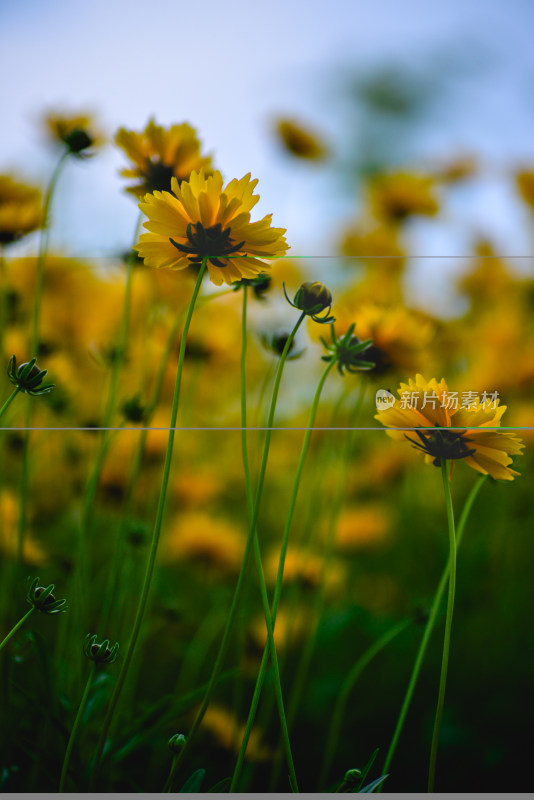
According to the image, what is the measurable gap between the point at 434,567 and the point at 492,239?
1.12 feet

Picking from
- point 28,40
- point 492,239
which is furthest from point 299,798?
point 28,40

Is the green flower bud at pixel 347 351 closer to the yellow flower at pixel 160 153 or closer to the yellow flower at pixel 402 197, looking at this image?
the yellow flower at pixel 160 153

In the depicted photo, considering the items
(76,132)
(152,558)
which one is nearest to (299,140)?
(76,132)

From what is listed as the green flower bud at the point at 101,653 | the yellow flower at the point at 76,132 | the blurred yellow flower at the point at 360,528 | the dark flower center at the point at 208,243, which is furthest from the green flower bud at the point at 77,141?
the blurred yellow flower at the point at 360,528

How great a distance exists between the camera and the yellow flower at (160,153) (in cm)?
25

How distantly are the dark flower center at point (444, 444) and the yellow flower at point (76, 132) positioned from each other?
0.64 ft

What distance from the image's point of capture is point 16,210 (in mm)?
283

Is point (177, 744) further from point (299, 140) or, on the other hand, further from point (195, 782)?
point (299, 140)

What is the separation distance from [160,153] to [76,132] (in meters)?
0.05

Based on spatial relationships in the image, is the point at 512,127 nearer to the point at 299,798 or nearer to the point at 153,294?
the point at 153,294

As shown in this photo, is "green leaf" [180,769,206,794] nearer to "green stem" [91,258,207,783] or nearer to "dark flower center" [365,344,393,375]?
"green stem" [91,258,207,783]

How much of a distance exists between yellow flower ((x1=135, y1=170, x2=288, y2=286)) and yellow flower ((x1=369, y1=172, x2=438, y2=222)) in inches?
14.0

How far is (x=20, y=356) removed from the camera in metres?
0.31

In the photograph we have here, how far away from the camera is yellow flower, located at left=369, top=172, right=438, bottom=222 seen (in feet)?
1.74
